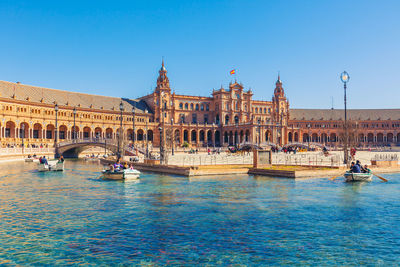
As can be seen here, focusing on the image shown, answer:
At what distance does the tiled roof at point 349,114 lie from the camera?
15525 centimetres

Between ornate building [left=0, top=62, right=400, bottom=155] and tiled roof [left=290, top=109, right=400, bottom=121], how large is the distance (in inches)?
15.2

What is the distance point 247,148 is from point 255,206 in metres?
79.6

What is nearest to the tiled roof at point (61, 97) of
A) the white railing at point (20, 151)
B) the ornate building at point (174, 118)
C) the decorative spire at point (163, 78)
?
the ornate building at point (174, 118)

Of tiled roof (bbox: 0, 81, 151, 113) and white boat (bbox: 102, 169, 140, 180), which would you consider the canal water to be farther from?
tiled roof (bbox: 0, 81, 151, 113)

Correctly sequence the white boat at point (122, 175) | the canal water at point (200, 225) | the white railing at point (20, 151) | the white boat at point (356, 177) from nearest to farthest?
the canal water at point (200, 225) → the white boat at point (356, 177) → the white boat at point (122, 175) → the white railing at point (20, 151)

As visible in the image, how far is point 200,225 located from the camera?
18031 mm

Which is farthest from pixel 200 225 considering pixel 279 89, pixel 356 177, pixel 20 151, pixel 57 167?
pixel 279 89

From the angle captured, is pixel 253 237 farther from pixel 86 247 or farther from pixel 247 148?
pixel 247 148

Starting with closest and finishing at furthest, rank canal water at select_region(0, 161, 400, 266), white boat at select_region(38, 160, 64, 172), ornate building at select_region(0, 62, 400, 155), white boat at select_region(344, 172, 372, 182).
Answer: canal water at select_region(0, 161, 400, 266)
white boat at select_region(344, 172, 372, 182)
white boat at select_region(38, 160, 64, 172)
ornate building at select_region(0, 62, 400, 155)

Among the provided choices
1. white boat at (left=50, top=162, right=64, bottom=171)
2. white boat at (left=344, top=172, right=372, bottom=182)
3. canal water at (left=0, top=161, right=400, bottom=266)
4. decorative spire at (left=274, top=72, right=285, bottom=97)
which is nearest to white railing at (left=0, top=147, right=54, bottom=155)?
white boat at (left=50, top=162, right=64, bottom=171)

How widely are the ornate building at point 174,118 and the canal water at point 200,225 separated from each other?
181 ft

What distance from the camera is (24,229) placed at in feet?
57.0

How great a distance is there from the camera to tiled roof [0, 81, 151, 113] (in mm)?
94125

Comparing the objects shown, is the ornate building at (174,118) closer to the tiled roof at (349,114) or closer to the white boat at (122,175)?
the tiled roof at (349,114)
